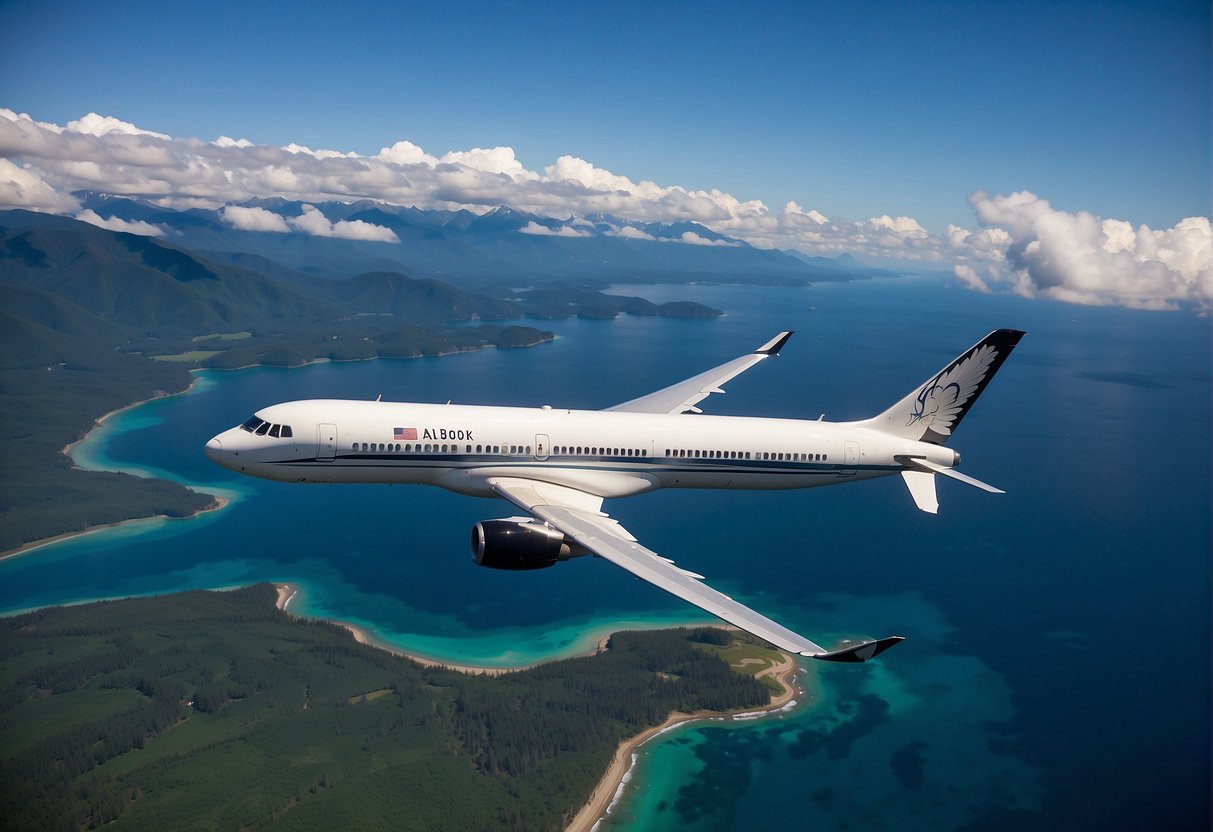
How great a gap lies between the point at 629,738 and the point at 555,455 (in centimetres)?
10265

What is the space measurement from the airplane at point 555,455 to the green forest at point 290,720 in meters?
86.7

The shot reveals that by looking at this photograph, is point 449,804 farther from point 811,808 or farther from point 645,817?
point 811,808

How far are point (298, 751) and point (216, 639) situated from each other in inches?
1635

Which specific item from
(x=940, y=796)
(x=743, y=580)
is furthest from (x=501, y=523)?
(x=743, y=580)

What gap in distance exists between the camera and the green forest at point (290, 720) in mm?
105875

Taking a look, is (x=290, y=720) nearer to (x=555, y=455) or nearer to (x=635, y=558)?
(x=555, y=455)

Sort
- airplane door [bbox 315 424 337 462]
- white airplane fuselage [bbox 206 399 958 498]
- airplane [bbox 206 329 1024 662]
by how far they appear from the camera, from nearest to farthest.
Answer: airplane [bbox 206 329 1024 662] < airplane door [bbox 315 424 337 462] < white airplane fuselage [bbox 206 399 958 498]

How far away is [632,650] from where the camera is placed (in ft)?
455

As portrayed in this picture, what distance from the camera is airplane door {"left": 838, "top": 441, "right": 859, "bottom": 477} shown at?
149 ft

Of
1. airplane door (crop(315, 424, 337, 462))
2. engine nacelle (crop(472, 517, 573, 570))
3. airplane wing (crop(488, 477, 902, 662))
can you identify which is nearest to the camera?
airplane wing (crop(488, 477, 902, 662))

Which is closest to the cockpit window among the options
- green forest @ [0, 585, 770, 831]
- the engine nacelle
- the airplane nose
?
the airplane nose

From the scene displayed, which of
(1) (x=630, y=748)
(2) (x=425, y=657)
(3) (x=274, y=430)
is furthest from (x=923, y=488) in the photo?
(2) (x=425, y=657)

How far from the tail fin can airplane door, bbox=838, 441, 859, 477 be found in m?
2.87

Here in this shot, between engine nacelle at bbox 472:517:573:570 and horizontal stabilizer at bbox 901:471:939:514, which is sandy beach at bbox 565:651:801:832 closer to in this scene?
horizontal stabilizer at bbox 901:471:939:514
